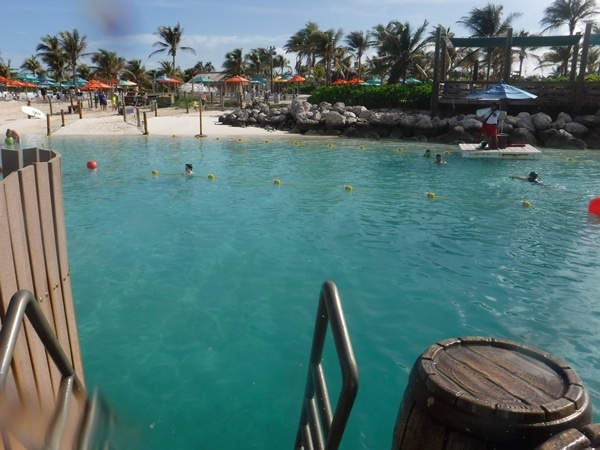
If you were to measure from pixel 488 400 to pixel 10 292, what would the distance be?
2275 mm

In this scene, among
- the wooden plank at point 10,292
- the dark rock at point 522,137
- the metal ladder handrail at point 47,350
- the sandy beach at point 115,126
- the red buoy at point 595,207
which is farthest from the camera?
the sandy beach at point 115,126

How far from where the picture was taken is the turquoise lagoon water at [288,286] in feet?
15.6

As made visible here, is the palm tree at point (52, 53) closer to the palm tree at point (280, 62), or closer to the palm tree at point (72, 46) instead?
the palm tree at point (72, 46)

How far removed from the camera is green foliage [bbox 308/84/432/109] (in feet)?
101

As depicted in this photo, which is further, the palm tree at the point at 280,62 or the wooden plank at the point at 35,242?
the palm tree at the point at 280,62

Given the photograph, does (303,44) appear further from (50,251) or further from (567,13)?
(50,251)

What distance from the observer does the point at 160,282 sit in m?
7.39

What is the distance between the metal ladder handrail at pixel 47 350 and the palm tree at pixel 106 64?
59315 millimetres

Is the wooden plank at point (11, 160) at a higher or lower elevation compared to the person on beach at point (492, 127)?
higher

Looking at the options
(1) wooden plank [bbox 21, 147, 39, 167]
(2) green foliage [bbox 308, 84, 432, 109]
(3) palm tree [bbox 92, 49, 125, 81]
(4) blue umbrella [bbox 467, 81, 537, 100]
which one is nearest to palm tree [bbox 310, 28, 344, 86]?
(2) green foliage [bbox 308, 84, 432, 109]

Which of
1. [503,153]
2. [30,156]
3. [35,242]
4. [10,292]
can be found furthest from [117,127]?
[10,292]

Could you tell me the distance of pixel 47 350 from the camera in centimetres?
229

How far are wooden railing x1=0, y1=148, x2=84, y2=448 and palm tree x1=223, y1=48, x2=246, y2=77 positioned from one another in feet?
172

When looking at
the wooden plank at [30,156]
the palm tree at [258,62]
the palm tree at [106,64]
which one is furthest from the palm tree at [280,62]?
the wooden plank at [30,156]
